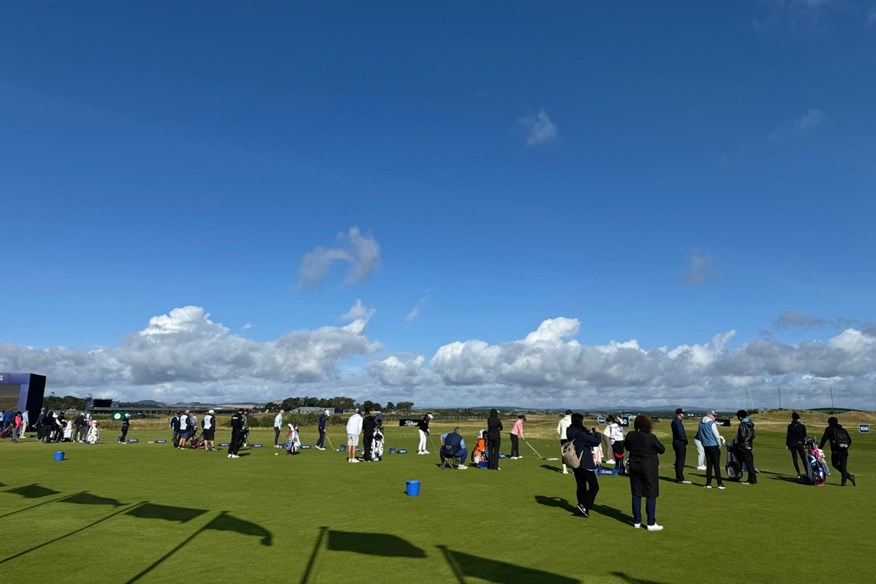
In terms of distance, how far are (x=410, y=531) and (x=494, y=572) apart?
3.05 meters

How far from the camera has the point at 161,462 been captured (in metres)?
24.3

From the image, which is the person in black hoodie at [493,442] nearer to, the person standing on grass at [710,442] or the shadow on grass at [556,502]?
the shadow on grass at [556,502]

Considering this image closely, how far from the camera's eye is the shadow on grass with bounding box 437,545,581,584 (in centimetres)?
805

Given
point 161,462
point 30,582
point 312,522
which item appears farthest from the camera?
point 161,462

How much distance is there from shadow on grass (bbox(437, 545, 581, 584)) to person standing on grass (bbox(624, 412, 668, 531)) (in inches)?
152

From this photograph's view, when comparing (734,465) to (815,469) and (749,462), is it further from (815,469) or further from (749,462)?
(815,469)

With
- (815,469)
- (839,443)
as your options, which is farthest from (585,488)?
(839,443)

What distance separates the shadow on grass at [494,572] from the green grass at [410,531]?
1.2 inches

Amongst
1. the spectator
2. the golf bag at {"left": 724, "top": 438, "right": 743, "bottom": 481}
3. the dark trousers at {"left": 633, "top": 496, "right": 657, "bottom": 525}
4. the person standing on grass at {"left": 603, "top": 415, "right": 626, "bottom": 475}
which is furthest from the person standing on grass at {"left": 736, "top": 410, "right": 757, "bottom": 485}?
the dark trousers at {"left": 633, "top": 496, "right": 657, "bottom": 525}

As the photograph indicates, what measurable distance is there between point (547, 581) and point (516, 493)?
8.28 meters

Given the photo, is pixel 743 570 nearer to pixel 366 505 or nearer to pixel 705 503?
pixel 705 503

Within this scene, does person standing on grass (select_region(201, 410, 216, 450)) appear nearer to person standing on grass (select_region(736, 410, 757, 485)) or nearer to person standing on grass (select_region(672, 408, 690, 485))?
person standing on grass (select_region(672, 408, 690, 485))

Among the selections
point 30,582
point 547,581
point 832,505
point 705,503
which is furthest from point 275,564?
point 832,505

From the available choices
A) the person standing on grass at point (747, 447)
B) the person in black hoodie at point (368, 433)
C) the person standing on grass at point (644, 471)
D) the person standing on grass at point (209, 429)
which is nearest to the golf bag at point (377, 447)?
the person in black hoodie at point (368, 433)
